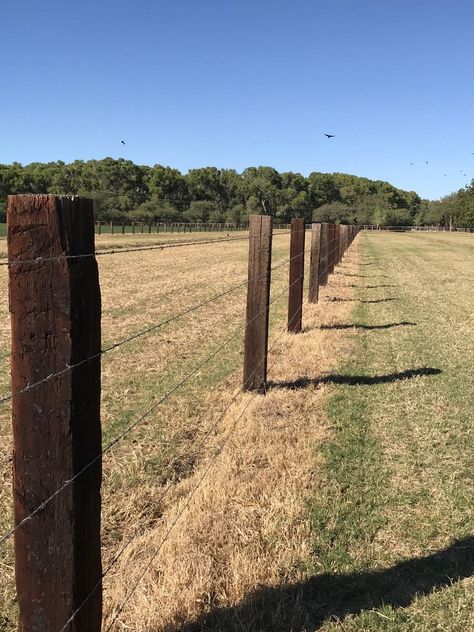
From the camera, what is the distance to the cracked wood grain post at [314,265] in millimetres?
11773

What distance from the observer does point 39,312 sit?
181 centimetres

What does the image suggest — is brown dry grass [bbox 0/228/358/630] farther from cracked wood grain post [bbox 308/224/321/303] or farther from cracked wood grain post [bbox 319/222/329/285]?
cracked wood grain post [bbox 319/222/329/285]

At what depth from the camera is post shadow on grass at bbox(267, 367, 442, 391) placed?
21.1 feet

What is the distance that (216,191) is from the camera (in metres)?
171

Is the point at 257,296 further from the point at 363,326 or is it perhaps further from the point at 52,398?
the point at 363,326

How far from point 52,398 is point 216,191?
569 feet

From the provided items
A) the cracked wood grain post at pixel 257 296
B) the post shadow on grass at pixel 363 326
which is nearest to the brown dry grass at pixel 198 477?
the cracked wood grain post at pixel 257 296

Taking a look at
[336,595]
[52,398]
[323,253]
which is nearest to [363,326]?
[323,253]

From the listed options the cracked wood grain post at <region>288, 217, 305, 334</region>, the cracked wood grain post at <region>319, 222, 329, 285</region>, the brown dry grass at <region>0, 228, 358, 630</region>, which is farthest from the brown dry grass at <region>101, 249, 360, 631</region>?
the cracked wood grain post at <region>319, 222, 329, 285</region>

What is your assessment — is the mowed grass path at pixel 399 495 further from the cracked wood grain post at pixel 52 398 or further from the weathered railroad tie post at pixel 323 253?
the weathered railroad tie post at pixel 323 253

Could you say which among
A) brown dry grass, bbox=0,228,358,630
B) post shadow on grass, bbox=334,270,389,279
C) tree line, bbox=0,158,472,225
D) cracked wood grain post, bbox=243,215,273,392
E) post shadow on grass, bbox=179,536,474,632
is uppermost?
tree line, bbox=0,158,472,225

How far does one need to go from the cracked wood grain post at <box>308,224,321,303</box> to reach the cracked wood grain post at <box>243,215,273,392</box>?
5.91m

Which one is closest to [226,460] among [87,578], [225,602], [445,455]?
[225,602]

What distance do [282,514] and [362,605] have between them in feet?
2.66
